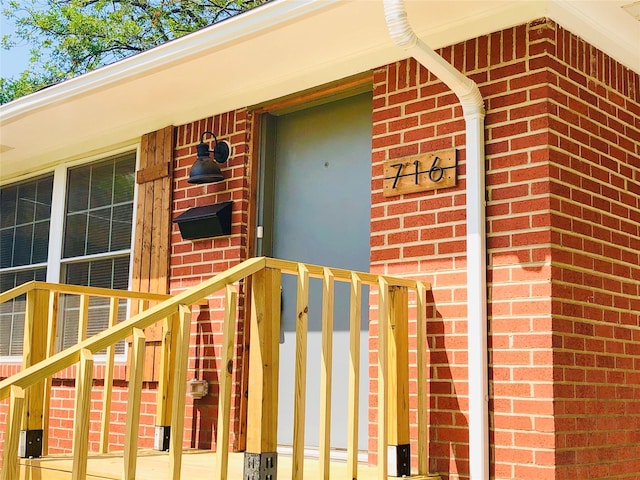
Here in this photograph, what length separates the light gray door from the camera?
14.7 feet

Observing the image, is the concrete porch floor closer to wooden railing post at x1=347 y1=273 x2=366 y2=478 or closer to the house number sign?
wooden railing post at x1=347 y1=273 x2=366 y2=478

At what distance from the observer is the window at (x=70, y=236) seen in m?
5.80

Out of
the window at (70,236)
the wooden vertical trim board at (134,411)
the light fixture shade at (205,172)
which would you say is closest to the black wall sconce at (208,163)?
the light fixture shade at (205,172)

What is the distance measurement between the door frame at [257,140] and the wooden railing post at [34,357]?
108 cm

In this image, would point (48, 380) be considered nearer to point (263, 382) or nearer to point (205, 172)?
point (205, 172)

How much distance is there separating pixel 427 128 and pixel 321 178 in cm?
86

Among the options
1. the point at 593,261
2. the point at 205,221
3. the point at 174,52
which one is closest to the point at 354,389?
the point at 593,261

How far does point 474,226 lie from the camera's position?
146 inches

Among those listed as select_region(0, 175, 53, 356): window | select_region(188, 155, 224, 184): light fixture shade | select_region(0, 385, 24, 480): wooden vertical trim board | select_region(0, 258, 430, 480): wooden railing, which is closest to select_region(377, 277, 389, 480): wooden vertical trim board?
select_region(0, 258, 430, 480): wooden railing

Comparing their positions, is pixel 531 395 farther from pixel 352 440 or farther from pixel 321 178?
pixel 321 178

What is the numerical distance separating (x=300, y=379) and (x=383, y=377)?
47cm

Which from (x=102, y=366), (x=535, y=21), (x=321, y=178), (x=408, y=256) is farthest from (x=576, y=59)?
(x=102, y=366)

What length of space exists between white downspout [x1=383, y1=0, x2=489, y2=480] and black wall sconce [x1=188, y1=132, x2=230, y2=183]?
168 centimetres

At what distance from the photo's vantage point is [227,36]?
4.21 m
